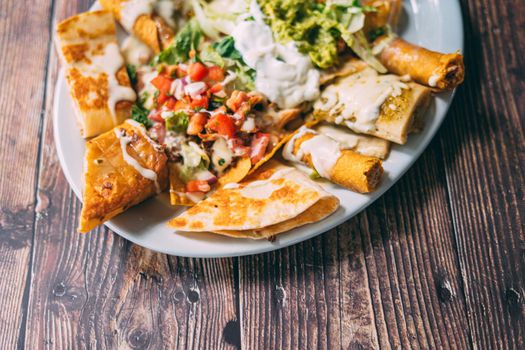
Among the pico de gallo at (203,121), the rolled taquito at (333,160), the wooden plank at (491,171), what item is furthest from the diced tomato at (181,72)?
the wooden plank at (491,171)

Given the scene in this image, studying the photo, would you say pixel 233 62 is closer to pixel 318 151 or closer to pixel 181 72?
pixel 181 72

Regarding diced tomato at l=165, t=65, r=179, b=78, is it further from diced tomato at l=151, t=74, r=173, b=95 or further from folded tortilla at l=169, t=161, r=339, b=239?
folded tortilla at l=169, t=161, r=339, b=239

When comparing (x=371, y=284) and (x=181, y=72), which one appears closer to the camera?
(x=371, y=284)

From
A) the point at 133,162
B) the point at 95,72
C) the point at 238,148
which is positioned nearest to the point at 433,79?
the point at 238,148

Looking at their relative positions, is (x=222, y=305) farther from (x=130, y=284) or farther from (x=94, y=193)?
(x=94, y=193)

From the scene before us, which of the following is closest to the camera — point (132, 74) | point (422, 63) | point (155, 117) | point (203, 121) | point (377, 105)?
point (377, 105)

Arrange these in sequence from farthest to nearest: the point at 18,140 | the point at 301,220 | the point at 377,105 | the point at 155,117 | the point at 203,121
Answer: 1. the point at 18,140
2. the point at 155,117
3. the point at 203,121
4. the point at 377,105
5. the point at 301,220

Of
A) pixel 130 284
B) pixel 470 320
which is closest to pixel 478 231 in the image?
pixel 470 320
